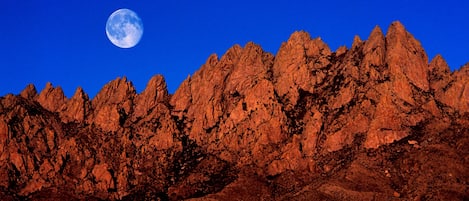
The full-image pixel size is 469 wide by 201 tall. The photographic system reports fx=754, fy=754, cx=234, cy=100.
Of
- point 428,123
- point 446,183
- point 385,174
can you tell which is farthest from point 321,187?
point 428,123

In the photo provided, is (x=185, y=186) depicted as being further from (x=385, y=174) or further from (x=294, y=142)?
(x=385, y=174)

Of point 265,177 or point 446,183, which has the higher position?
point 265,177

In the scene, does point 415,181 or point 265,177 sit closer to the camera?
point 415,181

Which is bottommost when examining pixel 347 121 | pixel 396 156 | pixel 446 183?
pixel 446 183

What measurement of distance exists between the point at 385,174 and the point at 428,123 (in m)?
25.4

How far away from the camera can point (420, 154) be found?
178m

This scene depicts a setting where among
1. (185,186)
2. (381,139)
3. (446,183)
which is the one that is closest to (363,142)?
(381,139)

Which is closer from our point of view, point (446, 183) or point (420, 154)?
point (446, 183)

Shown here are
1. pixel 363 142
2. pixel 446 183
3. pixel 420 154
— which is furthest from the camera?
pixel 363 142

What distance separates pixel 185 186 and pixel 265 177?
21.4 metres

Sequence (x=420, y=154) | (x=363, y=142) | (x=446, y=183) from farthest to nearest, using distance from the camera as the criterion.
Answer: (x=363, y=142), (x=420, y=154), (x=446, y=183)

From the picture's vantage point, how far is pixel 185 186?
197 metres

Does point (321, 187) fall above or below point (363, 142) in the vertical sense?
below

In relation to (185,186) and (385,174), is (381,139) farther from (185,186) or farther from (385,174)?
(185,186)
